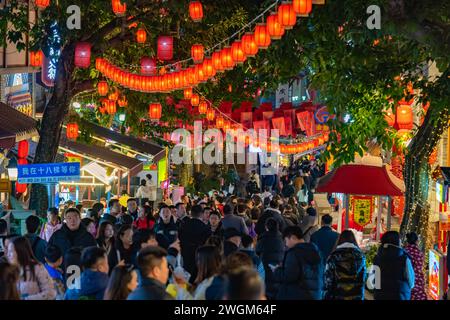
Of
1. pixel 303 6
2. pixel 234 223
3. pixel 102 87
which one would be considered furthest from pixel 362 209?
pixel 303 6

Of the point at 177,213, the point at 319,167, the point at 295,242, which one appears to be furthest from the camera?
the point at 319,167

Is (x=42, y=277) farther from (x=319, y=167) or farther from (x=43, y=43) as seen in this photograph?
(x=319, y=167)

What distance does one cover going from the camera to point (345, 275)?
11.2 meters

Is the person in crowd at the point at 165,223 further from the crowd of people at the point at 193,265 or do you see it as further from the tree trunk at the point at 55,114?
the tree trunk at the point at 55,114

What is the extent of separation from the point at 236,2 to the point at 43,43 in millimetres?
4451

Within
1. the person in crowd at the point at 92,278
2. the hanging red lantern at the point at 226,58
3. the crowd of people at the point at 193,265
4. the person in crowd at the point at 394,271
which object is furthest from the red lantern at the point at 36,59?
the person in crowd at the point at 92,278

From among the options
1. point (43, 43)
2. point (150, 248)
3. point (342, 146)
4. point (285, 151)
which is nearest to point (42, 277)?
point (150, 248)

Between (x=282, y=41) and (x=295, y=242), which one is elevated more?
(x=282, y=41)

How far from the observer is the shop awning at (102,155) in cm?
2862

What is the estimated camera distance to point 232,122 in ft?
117

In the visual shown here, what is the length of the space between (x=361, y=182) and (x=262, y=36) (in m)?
4.54

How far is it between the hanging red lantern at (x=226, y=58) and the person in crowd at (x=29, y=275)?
1010cm

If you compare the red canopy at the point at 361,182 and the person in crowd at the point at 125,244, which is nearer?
the person in crowd at the point at 125,244
